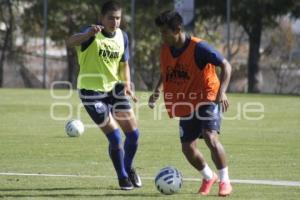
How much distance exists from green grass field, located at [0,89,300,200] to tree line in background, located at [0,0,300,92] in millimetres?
17174

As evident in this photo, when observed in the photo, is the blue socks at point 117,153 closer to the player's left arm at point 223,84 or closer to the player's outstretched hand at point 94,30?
the player's outstretched hand at point 94,30

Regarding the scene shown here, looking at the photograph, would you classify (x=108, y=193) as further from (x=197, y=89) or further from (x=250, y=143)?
(x=250, y=143)

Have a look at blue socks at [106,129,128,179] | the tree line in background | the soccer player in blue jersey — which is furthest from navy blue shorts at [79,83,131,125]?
the tree line in background

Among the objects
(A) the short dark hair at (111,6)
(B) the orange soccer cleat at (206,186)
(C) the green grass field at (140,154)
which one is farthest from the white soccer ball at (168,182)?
(A) the short dark hair at (111,6)

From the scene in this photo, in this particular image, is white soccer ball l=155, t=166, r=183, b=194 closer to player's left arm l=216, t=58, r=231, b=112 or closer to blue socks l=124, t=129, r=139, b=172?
player's left arm l=216, t=58, r=231, b=112

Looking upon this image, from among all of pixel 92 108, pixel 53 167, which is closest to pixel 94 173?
pixel 53 167

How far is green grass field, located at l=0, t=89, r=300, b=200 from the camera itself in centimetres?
1106

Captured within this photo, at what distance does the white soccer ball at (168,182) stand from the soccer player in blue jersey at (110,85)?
729 mm

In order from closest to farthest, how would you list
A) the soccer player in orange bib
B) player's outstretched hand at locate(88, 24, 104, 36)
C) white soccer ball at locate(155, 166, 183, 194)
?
white soccer ball at locate(155, 166, 183, 194) → the soccer player in orange bib → player's outstretched hand at locate(88, 24, 104, 36)

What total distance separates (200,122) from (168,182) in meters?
0.81

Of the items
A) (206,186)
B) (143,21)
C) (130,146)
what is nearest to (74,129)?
(130,146)

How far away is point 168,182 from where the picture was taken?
1055cm

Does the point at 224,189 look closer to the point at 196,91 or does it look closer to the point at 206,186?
the point at 206,186

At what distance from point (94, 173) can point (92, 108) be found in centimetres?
192
